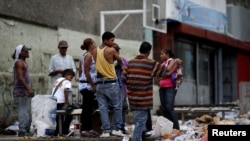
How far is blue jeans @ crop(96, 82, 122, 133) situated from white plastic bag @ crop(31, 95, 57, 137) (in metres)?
1.16

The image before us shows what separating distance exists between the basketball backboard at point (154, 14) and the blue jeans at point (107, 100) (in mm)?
7578

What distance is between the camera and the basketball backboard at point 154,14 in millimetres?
18922

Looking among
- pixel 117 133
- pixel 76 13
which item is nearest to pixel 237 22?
pixel 76 13

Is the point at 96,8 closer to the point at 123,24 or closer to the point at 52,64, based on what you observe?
the point at 123,24

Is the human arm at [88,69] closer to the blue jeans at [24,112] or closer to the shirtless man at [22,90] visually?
the shirtless man at [22,90]

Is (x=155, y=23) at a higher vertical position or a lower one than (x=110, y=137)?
higher

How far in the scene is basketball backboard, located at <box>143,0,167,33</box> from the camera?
18.9 meters

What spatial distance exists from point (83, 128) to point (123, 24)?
874cm

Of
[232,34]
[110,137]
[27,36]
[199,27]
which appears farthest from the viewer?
[232,34]

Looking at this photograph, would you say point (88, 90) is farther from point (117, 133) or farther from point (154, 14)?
point (154, 14)

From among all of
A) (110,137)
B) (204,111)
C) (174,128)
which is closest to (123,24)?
(204,111)

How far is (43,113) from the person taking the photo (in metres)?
12.1

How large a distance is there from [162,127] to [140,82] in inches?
56.5

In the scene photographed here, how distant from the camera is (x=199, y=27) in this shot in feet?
78.8
